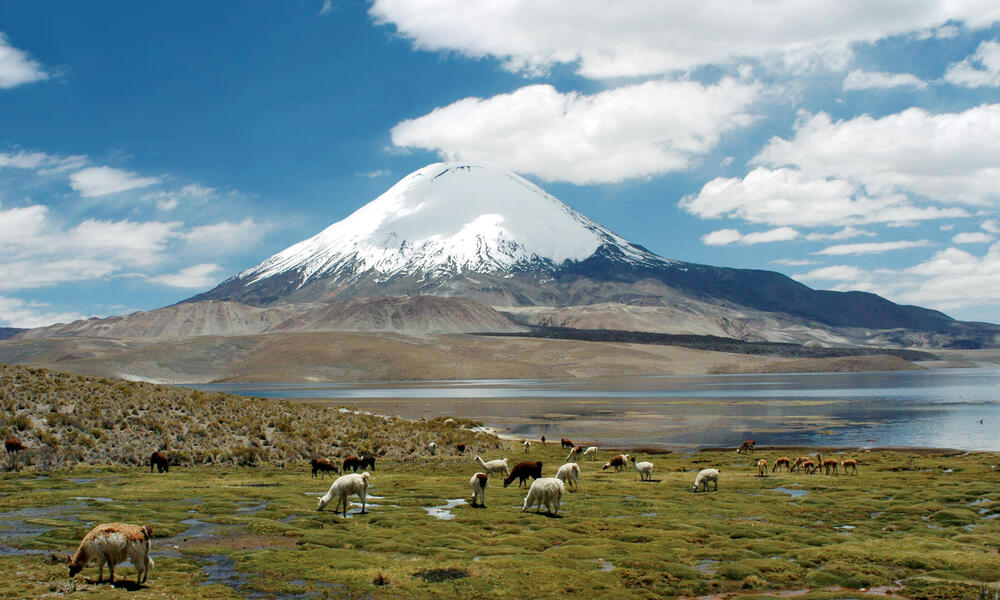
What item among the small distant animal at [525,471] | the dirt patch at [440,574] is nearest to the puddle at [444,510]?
the small distant animal at [525,471]

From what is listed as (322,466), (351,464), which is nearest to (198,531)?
(322,466)

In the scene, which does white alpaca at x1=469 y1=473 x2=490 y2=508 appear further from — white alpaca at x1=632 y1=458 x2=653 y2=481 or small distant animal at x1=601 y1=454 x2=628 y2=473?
small distant animal at x1=601 y1=454 x2=628 y2=473

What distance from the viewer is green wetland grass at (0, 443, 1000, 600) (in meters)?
14.1

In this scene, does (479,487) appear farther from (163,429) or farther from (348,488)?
(163,429)

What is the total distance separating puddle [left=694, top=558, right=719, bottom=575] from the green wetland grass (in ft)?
0.15

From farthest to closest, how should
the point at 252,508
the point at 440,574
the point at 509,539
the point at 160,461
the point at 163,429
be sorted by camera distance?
the point at 163,429 < the point at 160,461 < the point at 252,508 < the point at 509,539 < the point at 440,574

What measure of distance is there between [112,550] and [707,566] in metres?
12.2

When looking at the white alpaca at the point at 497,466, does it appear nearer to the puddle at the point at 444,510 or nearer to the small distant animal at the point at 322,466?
the small distant animal at the point at 322,466

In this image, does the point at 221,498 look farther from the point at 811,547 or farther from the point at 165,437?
the point at 811,547

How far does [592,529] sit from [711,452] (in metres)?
30.6

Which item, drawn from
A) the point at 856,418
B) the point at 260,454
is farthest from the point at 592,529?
the point at 856,418

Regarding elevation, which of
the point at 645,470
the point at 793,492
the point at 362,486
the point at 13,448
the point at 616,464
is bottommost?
the point at 616,464

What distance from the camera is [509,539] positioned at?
18.1 m

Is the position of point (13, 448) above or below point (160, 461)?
above
